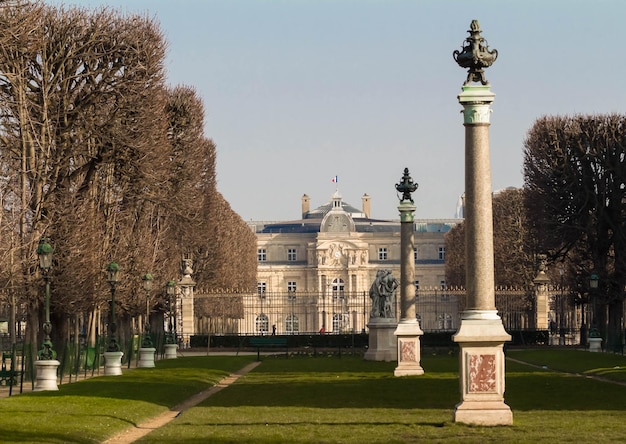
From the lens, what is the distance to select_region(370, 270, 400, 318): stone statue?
45.8 m

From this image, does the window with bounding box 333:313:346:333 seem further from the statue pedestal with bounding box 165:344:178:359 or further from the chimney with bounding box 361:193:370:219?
the chimney with bounding box 361:193:370:219

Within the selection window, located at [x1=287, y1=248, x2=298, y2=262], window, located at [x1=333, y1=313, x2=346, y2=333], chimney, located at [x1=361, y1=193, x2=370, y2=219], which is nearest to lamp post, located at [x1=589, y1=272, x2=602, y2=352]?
window, located at [x1=333, y1=313, x2=346, y2=333]

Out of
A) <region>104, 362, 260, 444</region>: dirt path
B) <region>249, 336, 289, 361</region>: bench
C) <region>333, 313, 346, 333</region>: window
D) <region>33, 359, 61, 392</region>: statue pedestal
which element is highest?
<region>333, 313, 346, 333</region>: window

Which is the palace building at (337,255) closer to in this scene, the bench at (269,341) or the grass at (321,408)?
the bench at (269,341)

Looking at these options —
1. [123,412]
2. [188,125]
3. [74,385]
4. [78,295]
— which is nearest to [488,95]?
[123,412]

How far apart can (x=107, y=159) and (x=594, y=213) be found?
72.4 ft

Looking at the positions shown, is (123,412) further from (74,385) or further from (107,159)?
(107,159)

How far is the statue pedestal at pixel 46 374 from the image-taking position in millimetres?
30812

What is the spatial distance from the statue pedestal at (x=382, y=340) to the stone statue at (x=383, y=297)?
28 centimetres

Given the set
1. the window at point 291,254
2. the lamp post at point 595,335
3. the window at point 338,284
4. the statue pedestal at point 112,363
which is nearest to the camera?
the statue pedestal at point 112,363

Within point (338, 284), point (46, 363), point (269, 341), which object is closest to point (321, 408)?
point (46, 363)

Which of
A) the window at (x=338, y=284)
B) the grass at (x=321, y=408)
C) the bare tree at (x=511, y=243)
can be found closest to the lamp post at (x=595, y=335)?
the bare tree at (x=511, y=243)

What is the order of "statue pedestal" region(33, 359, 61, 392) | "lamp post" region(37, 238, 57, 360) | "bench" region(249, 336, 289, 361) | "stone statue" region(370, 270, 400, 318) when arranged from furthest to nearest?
1. "bench" region(249, 336, 289, 361)
2. "stone statue" region(370, 270, 400, 318)
3. "lamp post" region(37, 238, 57, 360)
4. "statue pedestal" region(33, 359, 61, 392)

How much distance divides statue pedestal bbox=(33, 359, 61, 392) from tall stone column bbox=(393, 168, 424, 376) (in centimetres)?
926
